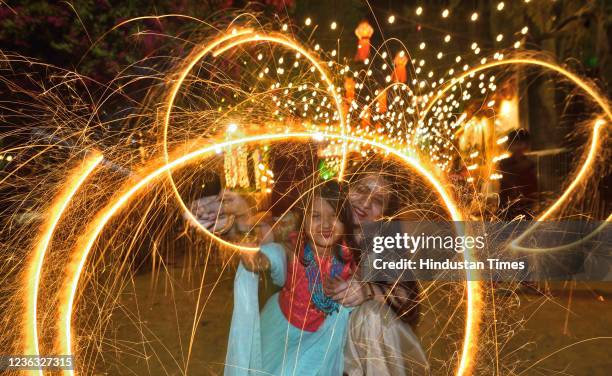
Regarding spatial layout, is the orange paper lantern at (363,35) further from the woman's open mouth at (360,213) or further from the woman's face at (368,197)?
the woman's open mouth at (360,213)

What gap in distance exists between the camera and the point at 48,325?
272cm

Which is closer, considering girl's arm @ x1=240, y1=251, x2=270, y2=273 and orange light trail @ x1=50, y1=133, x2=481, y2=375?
orange light trail @ x1=50, y1=133, x2=481, y2=375

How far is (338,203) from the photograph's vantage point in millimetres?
2549

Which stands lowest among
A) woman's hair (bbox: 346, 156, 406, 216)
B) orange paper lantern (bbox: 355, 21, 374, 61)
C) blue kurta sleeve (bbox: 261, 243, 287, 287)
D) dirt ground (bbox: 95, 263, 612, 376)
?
dirt ground (bbox: 95, 263, 612, 376)

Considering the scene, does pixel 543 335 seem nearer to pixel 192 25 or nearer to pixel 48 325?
pixel 48 325

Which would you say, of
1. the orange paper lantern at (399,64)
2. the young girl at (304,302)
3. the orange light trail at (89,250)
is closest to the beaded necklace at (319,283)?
the young girl at (304,302)

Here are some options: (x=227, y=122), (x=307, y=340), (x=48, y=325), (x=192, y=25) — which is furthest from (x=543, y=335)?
(x=192, y=25)

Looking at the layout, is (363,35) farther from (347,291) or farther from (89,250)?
(89,250)

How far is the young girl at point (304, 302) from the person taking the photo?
2.52 meters

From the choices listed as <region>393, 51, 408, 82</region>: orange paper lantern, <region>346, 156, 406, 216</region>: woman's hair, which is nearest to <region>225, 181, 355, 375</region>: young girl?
<region>346, 156, 406, 216</region>: woman's hair

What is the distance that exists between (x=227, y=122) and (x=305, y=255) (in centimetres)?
105

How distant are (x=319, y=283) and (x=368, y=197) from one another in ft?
1.90

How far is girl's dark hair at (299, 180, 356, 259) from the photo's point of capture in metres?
2.54

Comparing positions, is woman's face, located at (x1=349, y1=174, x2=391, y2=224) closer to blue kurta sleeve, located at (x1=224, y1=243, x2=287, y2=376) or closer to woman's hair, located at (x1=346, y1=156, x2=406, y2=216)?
woman's hair, located at (x1=346, y1=156, x2=406, y2=216)
